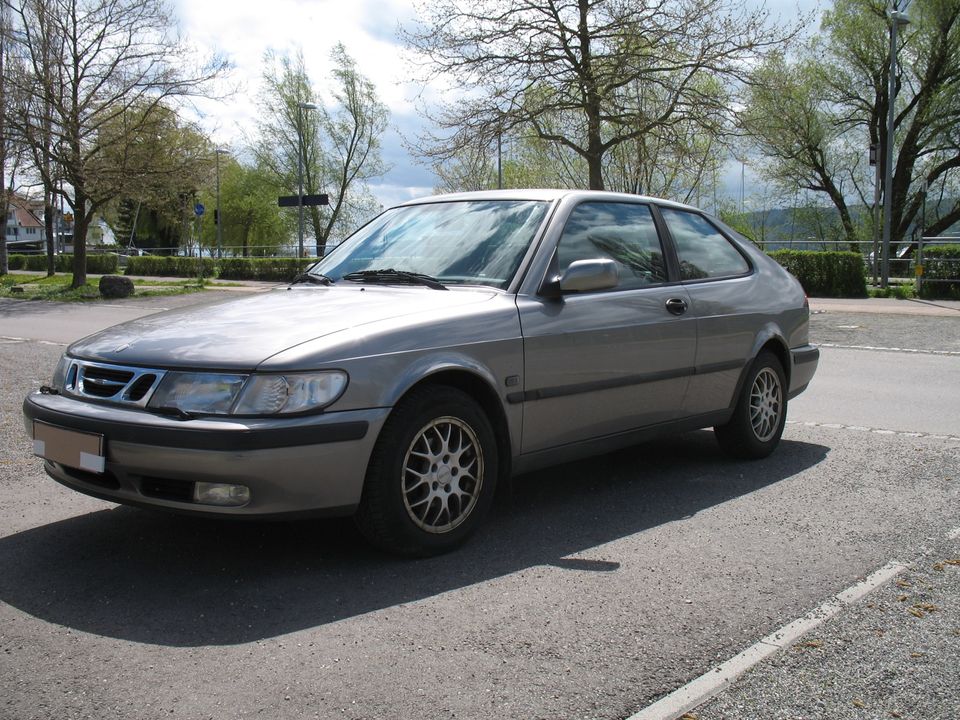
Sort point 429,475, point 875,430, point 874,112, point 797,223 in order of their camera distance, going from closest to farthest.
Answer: point 429,475
point 875,430
point 874,112
point 797,223

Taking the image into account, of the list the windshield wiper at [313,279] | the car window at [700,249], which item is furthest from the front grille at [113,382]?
the car window at [700,249]

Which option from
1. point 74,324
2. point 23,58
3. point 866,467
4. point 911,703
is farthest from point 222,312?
point 23,58

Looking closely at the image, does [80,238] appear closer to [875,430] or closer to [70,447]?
[875,430]

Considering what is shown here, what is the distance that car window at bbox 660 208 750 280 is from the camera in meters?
5.61

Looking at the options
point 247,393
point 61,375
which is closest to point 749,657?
point 247,393

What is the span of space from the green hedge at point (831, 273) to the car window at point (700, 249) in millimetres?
19107

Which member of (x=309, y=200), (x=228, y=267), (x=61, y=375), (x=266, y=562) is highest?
(x=309, y=200)

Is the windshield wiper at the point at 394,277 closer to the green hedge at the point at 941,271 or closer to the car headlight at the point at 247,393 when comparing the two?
the car headlight at the point at 247,393

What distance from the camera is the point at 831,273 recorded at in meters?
24.3

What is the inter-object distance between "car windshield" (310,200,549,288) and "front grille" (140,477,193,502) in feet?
5.13

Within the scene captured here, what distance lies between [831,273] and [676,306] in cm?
2057

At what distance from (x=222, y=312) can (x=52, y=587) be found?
133cm

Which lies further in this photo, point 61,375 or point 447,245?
point 447,245

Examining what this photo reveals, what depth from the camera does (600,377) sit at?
4.77 m
